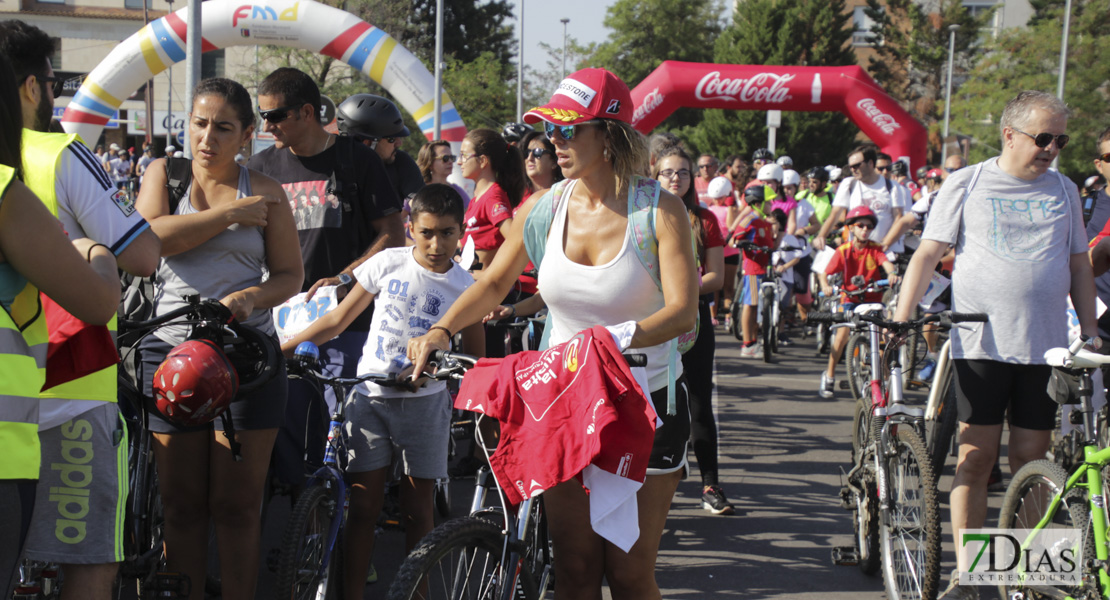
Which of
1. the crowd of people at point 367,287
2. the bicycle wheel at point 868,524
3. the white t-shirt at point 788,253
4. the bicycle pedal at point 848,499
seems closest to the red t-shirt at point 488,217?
the crowd of people at point 367,287

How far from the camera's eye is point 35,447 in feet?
6.72

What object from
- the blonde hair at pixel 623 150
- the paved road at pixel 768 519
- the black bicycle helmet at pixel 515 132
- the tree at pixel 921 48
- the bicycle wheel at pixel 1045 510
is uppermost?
the tree at pixel 921 48

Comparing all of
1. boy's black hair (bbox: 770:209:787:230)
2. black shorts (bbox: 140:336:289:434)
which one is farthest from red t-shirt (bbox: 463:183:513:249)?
boy's black hair (bbox: 770:209:787:230)

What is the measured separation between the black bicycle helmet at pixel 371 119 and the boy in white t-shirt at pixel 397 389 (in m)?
2.19

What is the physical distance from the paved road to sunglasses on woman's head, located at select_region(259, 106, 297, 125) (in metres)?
2.10

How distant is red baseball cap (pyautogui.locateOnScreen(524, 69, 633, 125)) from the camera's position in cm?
290

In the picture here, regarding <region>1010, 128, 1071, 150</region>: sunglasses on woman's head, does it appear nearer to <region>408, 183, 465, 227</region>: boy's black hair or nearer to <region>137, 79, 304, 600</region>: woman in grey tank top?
<region>408, 183, 465, 227</region>: boy's black hair

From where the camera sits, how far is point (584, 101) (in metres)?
2.90

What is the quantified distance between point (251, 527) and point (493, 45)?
173 ft

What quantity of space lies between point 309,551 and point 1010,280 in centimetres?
294

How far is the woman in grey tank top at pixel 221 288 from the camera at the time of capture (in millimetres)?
3406

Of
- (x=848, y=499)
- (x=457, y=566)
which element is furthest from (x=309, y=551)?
(x=848, y=499)

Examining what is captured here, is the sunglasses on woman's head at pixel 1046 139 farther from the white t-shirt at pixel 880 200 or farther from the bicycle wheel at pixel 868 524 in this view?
the white t-shirt at pixel 880 200

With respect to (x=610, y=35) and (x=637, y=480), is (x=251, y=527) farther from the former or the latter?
(x=610, y=35)
